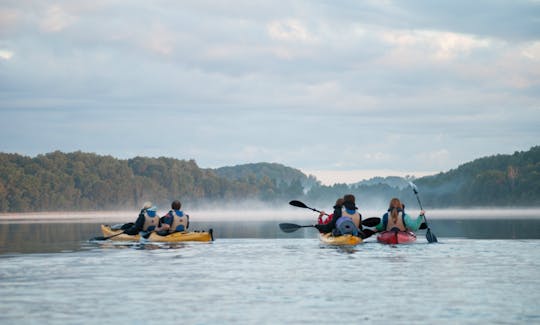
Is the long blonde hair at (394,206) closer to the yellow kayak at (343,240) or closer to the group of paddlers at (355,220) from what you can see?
the group of paddlers at (355,220)

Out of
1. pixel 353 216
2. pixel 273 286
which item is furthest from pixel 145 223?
pixel 273 286

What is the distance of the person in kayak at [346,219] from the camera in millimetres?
33562

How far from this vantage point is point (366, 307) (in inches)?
651

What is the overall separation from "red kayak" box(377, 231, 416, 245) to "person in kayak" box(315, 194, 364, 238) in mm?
808

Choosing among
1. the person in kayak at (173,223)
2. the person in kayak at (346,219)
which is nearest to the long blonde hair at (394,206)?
the person in kayak at (346,219)

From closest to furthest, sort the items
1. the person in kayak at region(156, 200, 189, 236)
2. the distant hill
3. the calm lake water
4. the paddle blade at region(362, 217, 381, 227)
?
the calm lake water → the paddle blade at region(362, 217, 381, 227) → the person in kayak at region(156, 200, 189, 236) → the distant hill

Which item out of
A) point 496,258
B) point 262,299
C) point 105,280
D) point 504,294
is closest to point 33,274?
point 105,280

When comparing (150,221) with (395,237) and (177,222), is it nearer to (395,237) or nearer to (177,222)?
(177,222)

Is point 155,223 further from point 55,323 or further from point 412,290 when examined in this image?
point 55,323

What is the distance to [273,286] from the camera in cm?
1977

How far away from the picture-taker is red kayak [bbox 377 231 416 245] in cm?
3372

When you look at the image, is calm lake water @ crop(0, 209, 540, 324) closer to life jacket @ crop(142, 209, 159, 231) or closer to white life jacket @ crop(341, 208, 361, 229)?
white life jacket @ crop(341, 208, 361, 229)

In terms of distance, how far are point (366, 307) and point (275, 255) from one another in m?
12.5

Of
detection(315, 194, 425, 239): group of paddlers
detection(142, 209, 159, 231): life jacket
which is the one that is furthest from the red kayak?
detection(142, 209, 159, 231): life jacket
